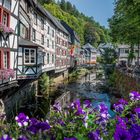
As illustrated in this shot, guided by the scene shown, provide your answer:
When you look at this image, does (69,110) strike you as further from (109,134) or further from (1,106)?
(1,106)

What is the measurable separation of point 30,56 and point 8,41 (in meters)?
5.74

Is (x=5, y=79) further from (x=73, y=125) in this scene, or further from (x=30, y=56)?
(x=73, y=125)

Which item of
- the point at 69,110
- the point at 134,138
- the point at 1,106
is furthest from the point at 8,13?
the point at 134,138

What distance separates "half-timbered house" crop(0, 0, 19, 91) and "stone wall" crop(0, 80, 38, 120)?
112 centimetres

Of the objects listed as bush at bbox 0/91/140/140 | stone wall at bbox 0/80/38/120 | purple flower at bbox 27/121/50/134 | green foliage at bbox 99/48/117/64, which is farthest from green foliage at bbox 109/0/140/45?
green foliage at bbox 99/48/117/64

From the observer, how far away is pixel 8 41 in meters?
20.6

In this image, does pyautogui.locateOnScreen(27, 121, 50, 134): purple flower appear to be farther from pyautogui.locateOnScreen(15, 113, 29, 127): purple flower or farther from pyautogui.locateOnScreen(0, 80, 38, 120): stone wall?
pyautogui.locateOnScreen(0, 80, 38, 120): stone wall

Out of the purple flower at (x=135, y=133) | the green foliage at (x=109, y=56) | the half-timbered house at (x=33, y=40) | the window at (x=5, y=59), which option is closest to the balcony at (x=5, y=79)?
the window at (x=5, y=59)

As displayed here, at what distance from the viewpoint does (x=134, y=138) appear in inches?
144

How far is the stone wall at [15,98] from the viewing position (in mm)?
20861

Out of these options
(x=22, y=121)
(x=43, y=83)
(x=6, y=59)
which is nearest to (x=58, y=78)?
(x=43, y=83)

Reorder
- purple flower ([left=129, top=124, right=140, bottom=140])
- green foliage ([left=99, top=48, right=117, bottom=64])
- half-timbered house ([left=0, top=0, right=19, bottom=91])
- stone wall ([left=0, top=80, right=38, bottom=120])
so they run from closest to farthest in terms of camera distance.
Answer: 1. purple flower ([left=129, top=124, right=140, bottom=140])
2. half-timbered house ([left=0, top=0, right=19, bottom=91])
3. stone wall ([left=0, top=80, right=38, bottom=120])
4. green foliage ([left=99, top=48, right=117, bottom=64])

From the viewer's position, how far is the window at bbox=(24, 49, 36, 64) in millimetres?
25750

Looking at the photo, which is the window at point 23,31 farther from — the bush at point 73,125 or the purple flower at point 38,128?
the purple flower at point 38,128
